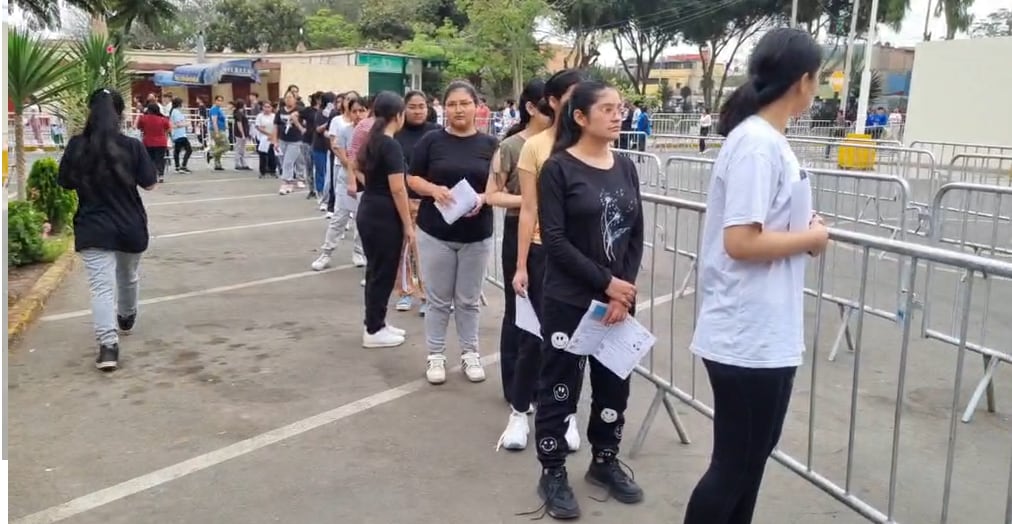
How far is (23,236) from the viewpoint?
779 centimetres

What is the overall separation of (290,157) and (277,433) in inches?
423

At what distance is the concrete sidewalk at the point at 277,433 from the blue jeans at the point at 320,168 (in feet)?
16.8

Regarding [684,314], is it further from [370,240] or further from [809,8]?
[809,8]

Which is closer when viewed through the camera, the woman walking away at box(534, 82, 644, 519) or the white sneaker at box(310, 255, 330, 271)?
the woman walking away at box(534, 82, 644, 519)

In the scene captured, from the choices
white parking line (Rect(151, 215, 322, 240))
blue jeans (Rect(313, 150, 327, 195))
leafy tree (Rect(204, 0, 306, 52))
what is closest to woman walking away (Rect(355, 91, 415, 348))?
white parking line (Rect(151, 215, 322, 240))

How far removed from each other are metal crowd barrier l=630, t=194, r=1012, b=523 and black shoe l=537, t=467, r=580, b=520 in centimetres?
67

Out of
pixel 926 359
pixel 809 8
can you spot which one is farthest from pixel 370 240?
pixel 809 8

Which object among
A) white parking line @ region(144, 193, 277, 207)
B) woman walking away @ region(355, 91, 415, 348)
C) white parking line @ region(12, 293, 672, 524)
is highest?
woman walking away @ region(355, 91, 415, 348)

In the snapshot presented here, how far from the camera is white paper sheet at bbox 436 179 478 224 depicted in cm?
471

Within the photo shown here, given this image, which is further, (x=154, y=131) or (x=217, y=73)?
(x=217, y=73)

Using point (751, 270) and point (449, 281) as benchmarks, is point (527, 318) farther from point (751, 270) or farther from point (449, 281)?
point (751, 270)

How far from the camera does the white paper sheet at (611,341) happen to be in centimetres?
338

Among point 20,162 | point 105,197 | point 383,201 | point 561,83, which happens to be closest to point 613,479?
point 561,83

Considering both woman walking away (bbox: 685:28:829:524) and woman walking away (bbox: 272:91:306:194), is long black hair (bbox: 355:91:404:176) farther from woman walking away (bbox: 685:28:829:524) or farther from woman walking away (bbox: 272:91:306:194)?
woman walking away (bbox: 272:91:306:194)
